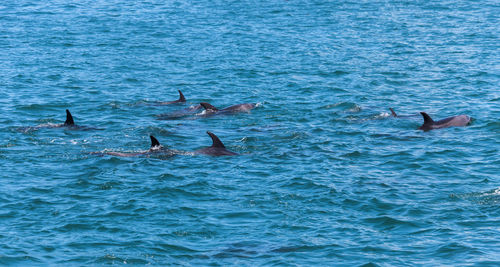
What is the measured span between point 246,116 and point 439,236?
12023 millimetres

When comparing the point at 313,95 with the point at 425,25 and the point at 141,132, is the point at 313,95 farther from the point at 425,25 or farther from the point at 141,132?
the point at 425,25

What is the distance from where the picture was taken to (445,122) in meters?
24.8

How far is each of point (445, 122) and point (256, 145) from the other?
6.77 meters

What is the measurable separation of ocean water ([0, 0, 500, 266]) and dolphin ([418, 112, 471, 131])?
38 cm

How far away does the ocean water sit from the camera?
15.9m

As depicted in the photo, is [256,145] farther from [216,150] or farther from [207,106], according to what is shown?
[207,106]

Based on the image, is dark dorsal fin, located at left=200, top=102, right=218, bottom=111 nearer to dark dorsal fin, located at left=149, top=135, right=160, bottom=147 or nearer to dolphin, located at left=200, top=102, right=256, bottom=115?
dolphin, located at left=200, top=102, right=256, bottom=115

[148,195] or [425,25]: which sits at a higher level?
[425,25]

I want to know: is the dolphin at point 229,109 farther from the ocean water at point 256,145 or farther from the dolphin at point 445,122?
the dolphin at point 445,122

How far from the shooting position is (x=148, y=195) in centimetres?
1861

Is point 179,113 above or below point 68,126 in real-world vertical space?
above

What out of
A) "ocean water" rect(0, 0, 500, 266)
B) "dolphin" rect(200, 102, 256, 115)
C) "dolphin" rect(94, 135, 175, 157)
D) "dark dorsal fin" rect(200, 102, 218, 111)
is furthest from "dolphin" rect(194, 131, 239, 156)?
"dolphin" rect(200, 102, 256, 115)

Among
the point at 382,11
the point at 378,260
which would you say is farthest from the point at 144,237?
the point at 382,11

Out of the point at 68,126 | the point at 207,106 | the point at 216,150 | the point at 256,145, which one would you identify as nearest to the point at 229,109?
the point at 207,106
